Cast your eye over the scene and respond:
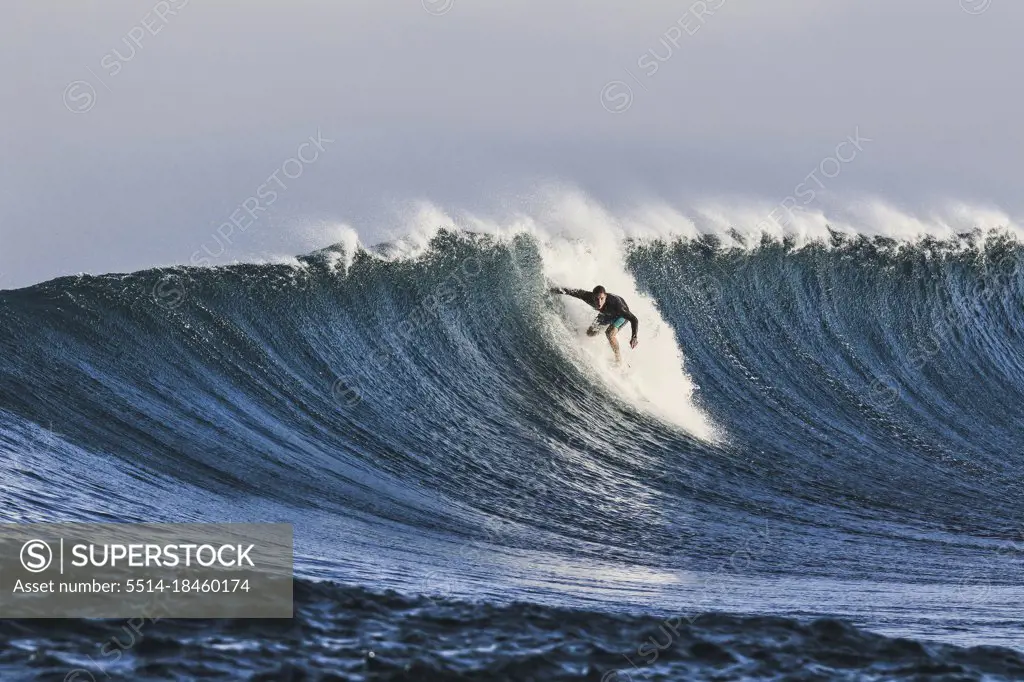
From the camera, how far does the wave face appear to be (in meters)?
8.26

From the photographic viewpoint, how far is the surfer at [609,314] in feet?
49.3

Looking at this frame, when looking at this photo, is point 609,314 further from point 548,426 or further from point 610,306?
point 548,426

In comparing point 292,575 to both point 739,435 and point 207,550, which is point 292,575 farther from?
point 739,435

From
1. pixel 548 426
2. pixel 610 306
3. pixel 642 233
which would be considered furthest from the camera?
pixel 642 233

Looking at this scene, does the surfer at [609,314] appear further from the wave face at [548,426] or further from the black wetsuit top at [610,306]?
the wave face at [548,426]

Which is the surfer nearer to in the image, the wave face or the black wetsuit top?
the black wetsuit top

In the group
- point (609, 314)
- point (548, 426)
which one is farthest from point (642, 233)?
point (548, 426)

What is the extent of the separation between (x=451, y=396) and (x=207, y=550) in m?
6.22

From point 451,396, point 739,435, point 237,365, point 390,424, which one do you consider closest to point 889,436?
point 739,435

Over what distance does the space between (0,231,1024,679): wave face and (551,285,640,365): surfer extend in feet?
0.74

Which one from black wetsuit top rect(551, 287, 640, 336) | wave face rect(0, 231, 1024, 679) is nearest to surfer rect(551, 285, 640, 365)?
black wetsuit top rect(551, 287, 640, 336)

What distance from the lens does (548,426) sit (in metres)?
13.0

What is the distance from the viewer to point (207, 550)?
716 cm

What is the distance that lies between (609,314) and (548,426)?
2.83 meters
